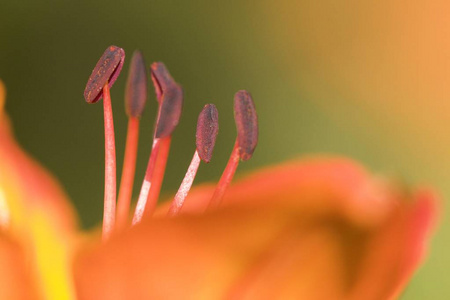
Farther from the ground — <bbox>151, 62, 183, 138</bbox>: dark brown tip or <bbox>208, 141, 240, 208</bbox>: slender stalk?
<bbox>151, 62, 183, 138</bbox>: dark brown tip

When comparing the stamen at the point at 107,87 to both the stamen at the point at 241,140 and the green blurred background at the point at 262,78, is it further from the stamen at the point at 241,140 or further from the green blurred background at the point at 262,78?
the green blurred background at the point at 262,78

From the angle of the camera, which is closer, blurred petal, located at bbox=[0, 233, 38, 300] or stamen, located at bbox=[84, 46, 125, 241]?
blurred petal, located at bbox=[0, 233, 38, 300]

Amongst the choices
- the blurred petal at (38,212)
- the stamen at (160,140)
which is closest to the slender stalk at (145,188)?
the stamen at (160,140)

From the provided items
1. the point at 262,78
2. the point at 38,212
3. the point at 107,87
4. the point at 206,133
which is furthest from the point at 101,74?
the point at 262,78

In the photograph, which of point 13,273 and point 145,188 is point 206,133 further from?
point 13,273

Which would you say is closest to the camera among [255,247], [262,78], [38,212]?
[255,247]

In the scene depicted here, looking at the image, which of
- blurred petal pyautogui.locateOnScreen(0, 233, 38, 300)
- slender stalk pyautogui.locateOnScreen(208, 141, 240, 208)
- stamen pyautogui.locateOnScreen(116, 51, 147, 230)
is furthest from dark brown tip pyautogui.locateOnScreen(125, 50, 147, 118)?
blurred petal pyautogui.locateOnScreen(0, 233, 38, 300)

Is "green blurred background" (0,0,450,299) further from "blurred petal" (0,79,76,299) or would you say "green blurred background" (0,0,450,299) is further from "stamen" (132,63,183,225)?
"stamen" (132,63,183,225)
